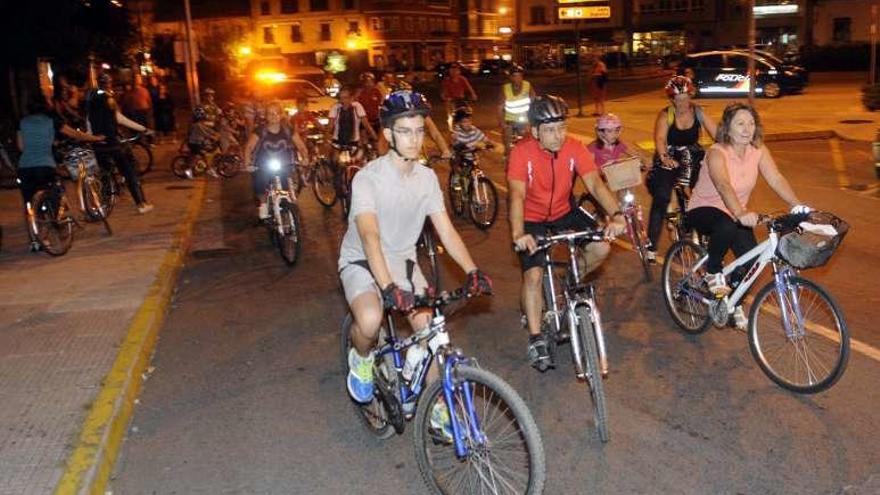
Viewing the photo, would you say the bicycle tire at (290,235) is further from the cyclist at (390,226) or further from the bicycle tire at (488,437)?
the bicycle tire at (488,437)

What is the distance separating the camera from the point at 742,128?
584 centimetres

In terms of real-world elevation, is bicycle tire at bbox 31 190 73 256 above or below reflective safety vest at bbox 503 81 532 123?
below

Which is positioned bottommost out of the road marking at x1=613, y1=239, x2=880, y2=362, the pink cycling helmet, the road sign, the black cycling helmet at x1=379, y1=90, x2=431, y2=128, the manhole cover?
the manhole cover

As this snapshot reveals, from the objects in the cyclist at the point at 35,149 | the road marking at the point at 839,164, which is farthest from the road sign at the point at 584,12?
the cyclist at the point at 35,149

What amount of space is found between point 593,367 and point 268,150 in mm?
6416

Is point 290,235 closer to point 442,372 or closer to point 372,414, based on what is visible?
point 372,414

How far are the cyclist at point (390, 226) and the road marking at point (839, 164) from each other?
10.3 meters

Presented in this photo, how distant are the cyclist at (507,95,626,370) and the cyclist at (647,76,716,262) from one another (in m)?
2.66

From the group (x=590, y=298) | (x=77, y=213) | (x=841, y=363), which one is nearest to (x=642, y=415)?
(x=590, y=298)

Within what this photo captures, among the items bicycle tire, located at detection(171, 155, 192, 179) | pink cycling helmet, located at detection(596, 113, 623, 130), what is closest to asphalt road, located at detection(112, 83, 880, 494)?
pink cycling helmet, located at detection(596, 113, 623, 130)

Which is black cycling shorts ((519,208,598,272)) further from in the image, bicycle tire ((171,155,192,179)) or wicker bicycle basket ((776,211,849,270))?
bicycle tire ((171,155,192,179))

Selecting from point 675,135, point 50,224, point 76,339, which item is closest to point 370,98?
point 50,224

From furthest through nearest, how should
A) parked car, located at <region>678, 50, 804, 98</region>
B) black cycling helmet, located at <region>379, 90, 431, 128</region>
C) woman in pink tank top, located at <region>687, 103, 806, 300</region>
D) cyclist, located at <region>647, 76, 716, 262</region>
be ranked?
1. parked car, located at <region>678, 50, 804, 98</region>
2. cyclist, located at <region>647, 76, 716, 262</region>
3. woman in pink tank top, located at <region>687, 103, 806, 300</region>
4. black cycling helmet, located at <region>379, 90, 431, 128</region>

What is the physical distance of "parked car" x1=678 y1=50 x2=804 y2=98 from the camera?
99.9 feet
